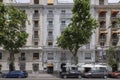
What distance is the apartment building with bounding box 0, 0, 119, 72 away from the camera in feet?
285

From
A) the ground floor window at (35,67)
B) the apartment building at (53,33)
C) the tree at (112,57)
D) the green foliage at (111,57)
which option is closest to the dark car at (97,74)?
the tree at (112,57)

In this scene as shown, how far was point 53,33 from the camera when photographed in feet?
288

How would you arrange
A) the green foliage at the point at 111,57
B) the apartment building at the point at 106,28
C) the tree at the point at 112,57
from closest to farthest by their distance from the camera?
the tree at the point at 112,57
the green foliage at the point at 111,57
the apartment building at the point at 106,28

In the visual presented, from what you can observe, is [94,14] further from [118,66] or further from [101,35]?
[118,66]

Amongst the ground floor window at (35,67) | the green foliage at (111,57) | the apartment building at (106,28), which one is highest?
the apartment building at (106,28)

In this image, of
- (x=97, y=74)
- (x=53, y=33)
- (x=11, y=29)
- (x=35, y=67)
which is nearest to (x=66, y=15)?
(x=53, y=33)

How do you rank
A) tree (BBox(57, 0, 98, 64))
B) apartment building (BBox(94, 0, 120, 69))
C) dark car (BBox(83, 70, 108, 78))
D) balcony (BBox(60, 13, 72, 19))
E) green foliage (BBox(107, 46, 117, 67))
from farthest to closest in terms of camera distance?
1. balcony (BBox(60, 13, 72, 19))
2. apartment building (BBox(94, 0, 120, 69))
3. green foliage (BBox(107, 46, 117, 67))
4. tree (BBox(57, 0, 98, 64))
5. dark car (BBox(83, 70, 108, 78))

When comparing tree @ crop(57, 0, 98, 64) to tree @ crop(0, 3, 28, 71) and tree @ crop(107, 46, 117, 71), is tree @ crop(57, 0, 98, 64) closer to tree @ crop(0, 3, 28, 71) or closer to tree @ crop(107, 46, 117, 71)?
tree @ crop(0, 3, 28, 71)

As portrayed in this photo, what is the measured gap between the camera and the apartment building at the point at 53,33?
86.9m

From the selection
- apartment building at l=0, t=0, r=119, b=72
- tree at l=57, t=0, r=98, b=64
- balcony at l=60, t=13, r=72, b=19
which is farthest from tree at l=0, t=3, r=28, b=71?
balcony at l=60, t=13, r=72, b=19

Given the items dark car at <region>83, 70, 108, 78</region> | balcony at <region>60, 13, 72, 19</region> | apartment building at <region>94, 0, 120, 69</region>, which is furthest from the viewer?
balcony at <region>60, 13, 72, 19</region>

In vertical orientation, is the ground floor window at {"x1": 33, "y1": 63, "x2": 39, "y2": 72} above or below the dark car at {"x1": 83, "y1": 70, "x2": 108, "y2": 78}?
below

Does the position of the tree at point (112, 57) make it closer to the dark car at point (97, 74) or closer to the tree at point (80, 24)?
the tree at point (80, 24)

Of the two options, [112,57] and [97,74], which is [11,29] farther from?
[112,57]
